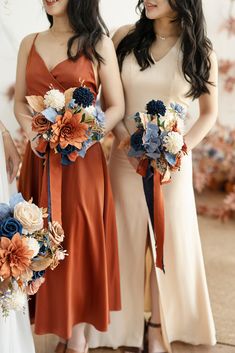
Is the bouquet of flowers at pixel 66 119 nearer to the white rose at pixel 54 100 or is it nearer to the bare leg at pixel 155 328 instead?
the white rose at pixel 54 100

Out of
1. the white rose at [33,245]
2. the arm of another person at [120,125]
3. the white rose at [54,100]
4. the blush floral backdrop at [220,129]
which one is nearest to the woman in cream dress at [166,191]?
the arm of another person at [120,125]

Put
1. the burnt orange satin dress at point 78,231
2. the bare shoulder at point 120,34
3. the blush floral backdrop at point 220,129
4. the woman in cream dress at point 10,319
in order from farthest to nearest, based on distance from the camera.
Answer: the blush floral backdrop at point 220,129 < the bare shoulder at point 120,34 < the burnt orange satin dress at point 78,231 < the woman in cream dress at point 10,319

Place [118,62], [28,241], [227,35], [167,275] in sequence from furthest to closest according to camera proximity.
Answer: [227,35] < [167,275] < [118,62] < [28,241]

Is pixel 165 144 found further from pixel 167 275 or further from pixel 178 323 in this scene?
pixel 178 323

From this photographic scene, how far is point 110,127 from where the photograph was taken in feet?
7.77

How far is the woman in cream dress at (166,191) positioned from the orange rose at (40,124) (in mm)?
485

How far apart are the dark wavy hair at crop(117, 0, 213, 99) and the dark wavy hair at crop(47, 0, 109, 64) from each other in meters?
0.25

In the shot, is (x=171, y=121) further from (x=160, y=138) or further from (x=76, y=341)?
(x=76, y=341)

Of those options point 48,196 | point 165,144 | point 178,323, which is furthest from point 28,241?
point 178,323

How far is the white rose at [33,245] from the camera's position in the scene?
174 centimetres

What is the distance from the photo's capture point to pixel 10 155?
2283 millimetres

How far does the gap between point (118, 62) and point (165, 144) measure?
0.54m

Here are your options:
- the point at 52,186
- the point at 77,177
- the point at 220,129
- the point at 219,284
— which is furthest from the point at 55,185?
the point at 220,129

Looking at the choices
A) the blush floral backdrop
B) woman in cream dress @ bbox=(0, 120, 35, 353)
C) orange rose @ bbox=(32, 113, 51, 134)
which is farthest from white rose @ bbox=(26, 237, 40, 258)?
the blush floral backdrop
